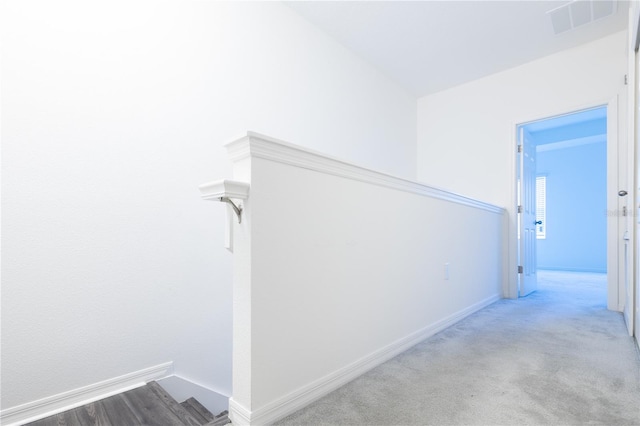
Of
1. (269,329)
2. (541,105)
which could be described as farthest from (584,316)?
(269,329)

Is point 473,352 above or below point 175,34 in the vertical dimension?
below

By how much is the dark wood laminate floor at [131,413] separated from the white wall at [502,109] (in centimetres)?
361

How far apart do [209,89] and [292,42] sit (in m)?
1.06

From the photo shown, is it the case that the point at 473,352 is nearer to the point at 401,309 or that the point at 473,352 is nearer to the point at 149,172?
the point at 401,309

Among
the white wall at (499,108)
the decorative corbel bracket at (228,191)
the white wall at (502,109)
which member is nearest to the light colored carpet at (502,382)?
the decorative corbel bracket at (228,191)

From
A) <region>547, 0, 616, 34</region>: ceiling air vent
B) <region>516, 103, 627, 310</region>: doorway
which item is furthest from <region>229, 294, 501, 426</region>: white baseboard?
<region>516, 103, 627, 310</region>: doorway

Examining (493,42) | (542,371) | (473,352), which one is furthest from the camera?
(493,42)

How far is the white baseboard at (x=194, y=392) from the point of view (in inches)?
80.4

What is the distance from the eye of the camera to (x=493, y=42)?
11.0 ft

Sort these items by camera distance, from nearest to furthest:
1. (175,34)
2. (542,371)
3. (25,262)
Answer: (25,262) < (542,371) < (175,34)

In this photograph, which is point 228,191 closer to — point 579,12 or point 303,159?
point 303,159

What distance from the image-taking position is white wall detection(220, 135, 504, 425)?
124 centimetres

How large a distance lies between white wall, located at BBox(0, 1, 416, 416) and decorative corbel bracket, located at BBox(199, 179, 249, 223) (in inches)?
37.6

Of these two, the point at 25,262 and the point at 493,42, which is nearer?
the point at 25,262
